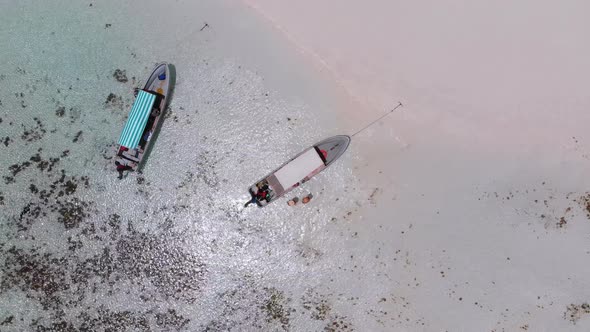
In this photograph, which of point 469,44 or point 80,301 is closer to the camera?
point 469,44

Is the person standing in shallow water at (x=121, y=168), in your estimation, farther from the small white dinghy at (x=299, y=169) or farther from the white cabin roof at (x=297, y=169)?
the white cabin roof at (x=297, y=169)

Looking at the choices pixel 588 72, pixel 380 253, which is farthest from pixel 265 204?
pixel 588 72

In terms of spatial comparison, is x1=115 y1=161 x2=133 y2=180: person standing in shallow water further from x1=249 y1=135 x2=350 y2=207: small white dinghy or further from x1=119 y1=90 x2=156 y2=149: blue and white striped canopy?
x1=249 y1=135 x2=350 y2=207: small white dinghy

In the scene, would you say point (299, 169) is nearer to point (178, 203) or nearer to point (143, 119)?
point (178, 203)

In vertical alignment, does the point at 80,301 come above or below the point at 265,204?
below

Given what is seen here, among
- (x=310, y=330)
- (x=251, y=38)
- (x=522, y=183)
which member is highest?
(x=251, y=38)

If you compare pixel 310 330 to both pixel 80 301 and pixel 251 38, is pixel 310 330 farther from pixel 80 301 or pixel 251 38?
pixel 251 38
